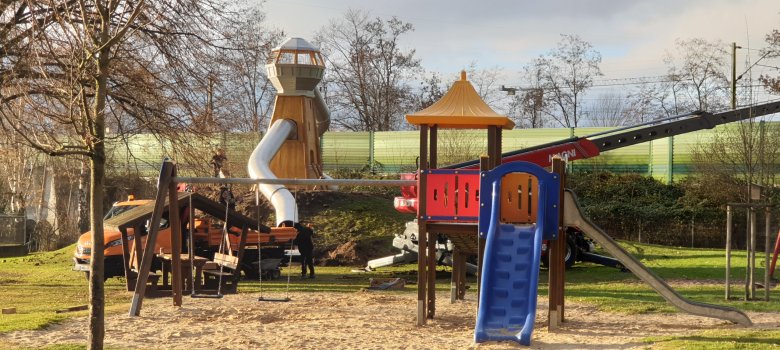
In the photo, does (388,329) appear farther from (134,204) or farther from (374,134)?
(374,134)

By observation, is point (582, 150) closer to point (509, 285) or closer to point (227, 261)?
point (227, 261)

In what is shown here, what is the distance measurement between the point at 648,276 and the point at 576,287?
5.88 m

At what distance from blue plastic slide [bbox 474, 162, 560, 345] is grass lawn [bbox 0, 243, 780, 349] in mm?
1605

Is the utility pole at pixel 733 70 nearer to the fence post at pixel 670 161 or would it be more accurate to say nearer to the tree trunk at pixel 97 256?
the fence post at pixel 670 161

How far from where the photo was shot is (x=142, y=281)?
14.3 metres

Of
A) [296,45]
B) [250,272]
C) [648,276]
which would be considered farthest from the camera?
[296,45]

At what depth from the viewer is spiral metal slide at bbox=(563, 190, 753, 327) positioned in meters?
12.4

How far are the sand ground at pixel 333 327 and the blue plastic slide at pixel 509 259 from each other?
36 cm

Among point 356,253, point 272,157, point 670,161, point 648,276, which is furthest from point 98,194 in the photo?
point 670,161

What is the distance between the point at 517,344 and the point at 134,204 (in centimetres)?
1371

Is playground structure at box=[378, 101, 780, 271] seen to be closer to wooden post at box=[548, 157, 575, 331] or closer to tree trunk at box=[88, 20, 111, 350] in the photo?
wooden post at box=[548, 157, 575, 331]

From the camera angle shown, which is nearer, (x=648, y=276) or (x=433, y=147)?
(x=648, y=276)

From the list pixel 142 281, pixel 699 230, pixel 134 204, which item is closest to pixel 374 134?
pixel 699 230

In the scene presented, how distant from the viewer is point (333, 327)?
13.0m
